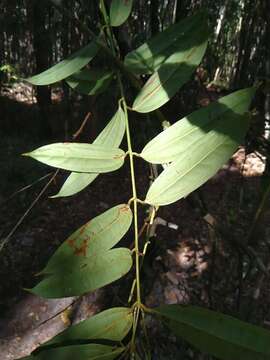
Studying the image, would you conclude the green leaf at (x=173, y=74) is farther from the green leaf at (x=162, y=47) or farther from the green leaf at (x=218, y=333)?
the green leaf at (x=218, y=333)

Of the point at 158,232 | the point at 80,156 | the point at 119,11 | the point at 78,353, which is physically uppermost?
the point at 119,11

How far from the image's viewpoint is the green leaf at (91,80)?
479 millimetres

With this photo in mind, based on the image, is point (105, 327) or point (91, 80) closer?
point (105, 327)

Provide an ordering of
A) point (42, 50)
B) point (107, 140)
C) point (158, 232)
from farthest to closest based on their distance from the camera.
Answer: point (42, 50)
point (158, 232)
point (107, 140)

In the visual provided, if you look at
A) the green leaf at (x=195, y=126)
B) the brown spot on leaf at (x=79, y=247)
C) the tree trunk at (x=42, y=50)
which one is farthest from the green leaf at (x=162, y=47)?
the tree trunk at (x=42, y=50)

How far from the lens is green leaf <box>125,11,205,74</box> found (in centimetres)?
45

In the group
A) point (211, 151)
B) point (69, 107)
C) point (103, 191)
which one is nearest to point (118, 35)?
point (211, 151)

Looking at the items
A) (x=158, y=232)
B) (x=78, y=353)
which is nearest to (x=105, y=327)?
(x=78, y=353)

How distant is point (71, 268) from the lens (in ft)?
1.12

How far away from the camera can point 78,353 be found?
1.02ft

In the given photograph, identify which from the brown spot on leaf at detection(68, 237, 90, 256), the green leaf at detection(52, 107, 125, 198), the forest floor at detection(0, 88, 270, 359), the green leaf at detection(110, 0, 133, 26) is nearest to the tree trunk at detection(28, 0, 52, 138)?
the forest floor at detection(0, 88, 270, 359)

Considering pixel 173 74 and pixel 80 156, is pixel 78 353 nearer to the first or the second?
pixel 80 156

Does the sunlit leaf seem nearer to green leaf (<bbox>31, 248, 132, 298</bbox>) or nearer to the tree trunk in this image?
green leaf (<bbox>31, 248, 132, 298</bbox>)

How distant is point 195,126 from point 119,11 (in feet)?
0.64
